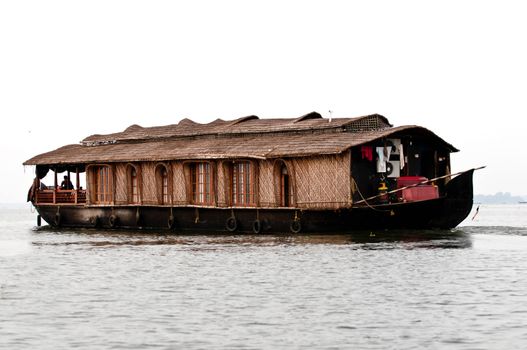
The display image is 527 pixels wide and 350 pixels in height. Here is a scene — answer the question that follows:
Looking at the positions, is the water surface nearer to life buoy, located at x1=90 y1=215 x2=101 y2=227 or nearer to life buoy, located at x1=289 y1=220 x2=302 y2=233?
life buoy, located at x1=289 y1=220 x2=302 y2=233

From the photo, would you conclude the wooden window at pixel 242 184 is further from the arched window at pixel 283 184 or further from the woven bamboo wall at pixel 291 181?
the arched window at pixel 283 184

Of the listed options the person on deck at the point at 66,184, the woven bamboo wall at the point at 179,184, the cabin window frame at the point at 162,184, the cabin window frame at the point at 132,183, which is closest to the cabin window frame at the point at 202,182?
the woven bamboo wall at the point at 179,184

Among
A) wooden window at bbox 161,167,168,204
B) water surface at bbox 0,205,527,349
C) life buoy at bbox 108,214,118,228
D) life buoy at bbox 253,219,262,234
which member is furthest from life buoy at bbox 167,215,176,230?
water surface at bbox 0,205,527,349

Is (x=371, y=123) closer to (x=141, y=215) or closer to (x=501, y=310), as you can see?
(x=141, y=215)

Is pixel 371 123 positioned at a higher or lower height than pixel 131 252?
higher

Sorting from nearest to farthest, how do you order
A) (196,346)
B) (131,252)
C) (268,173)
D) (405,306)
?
(196,346), (405,306), (131,252), (268,173)

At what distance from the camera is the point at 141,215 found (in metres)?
36.1

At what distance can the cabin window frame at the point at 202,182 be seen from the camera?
33.4m

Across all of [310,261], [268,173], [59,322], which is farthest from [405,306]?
[268,173]

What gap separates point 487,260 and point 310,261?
159 inches

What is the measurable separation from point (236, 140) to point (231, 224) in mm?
3873

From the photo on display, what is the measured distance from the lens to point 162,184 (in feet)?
117

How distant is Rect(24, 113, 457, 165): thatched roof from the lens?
2997cm

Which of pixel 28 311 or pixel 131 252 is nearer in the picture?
pixel 28 311
